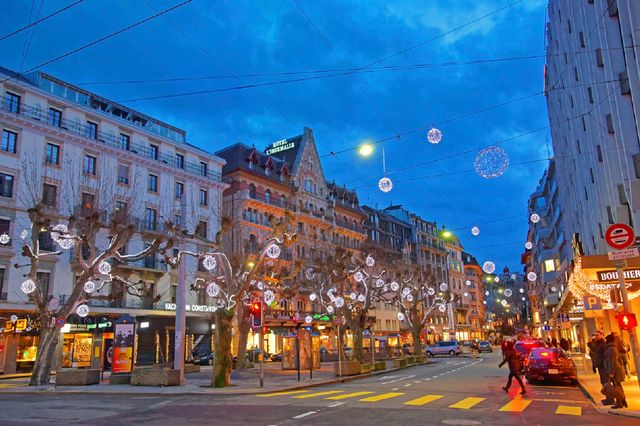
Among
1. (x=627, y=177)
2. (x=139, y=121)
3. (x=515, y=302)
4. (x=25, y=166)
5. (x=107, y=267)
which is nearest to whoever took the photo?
(x=627, y=177)

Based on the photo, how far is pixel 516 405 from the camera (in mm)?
13945

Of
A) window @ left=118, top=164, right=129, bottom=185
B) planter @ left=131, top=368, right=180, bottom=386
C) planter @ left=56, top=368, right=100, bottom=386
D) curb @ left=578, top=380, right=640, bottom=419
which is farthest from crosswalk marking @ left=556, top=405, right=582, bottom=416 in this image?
window @ left=118, top=164, right=129, bottom=185

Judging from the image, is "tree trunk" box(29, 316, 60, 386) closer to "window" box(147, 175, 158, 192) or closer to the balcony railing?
the balcony railing

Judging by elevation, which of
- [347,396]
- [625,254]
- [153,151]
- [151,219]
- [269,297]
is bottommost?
[347,396]

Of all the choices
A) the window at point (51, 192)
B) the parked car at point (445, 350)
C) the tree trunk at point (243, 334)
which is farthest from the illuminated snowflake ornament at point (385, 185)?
the parked car at point (445, 350)

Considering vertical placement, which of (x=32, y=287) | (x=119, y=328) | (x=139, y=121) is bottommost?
(x=119, y=328)

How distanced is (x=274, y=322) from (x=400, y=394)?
3784 cm

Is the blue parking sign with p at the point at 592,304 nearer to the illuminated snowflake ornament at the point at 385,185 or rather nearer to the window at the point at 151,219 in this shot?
the illuminated snowflake ornament at the point at 385,185

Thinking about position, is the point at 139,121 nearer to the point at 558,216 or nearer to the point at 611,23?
the point at 611,23

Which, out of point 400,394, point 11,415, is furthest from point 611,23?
point 11,415

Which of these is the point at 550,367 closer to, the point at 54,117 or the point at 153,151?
the point at 153,151

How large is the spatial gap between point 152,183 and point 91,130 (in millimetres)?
6487

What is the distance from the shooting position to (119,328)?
24.5 meters

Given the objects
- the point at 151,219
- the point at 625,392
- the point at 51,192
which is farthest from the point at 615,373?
the point at 151,219
